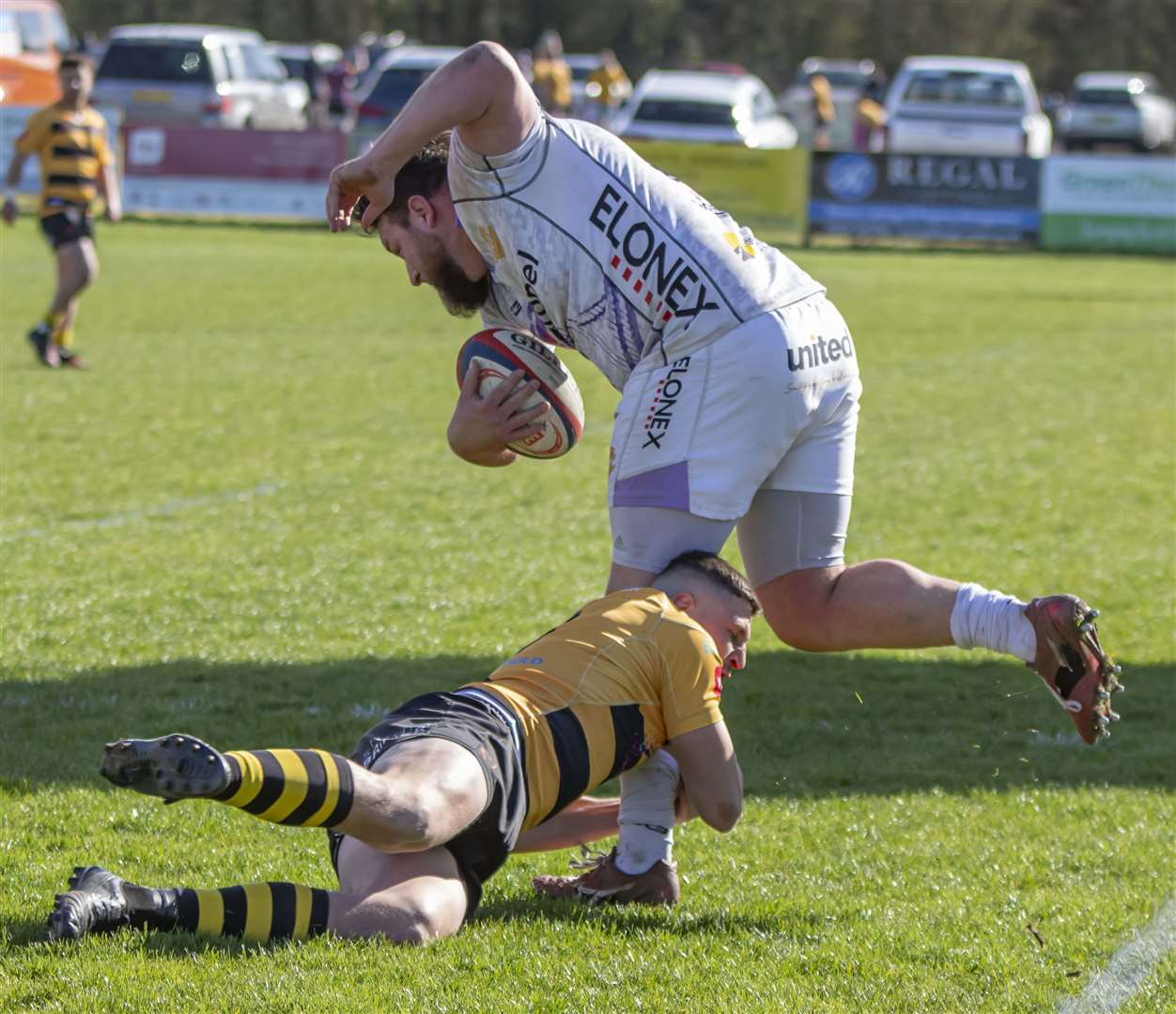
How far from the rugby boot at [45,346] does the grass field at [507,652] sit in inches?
11.5

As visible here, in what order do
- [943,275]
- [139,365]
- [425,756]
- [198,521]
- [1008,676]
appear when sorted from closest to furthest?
1. [425,756]
2. [1008,676]
3. [198,521]
4. [139,365]
5. [943,275]

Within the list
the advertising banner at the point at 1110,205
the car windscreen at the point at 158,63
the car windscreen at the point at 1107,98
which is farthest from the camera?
the car windscreen at the point at 1107,98

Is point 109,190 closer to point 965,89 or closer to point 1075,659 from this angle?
point 1075,659

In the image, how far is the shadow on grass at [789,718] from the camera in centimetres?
485

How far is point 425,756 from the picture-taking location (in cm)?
340

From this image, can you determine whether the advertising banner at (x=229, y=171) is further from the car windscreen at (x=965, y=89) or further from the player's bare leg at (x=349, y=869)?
the player's bare leg at (x=349, y=869)

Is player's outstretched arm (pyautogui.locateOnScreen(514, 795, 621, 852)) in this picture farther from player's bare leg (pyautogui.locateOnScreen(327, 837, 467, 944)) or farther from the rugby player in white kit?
player's bare leg (pyautogui.locateOnScreen(327, 837, 467, 944))

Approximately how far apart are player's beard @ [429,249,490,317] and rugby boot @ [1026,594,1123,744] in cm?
147

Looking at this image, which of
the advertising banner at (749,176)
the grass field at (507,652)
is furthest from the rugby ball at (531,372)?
the advertising banner at (749,176)

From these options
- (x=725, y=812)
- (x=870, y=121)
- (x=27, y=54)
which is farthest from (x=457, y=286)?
(x=870, y=121)

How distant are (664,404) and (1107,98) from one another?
3371 centimetres

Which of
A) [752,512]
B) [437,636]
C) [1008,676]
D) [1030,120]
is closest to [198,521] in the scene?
[437,636]

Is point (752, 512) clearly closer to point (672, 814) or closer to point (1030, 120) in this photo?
point (672, 814)

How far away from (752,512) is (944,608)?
1.63ft
